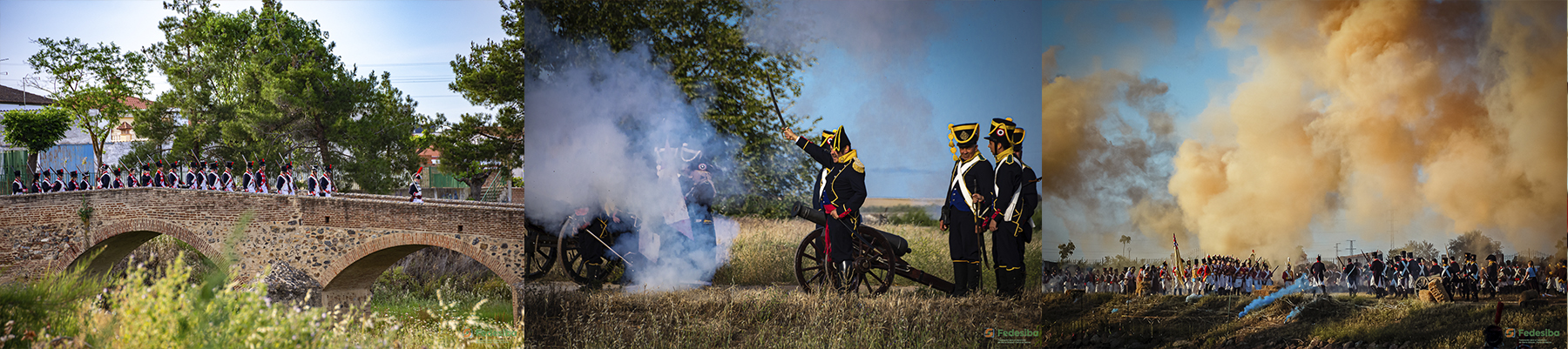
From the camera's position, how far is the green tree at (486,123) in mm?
14016

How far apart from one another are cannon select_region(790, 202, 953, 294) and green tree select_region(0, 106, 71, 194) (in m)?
14.3

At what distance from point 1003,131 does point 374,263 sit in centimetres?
1006

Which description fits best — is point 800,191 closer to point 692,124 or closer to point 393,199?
point 692,124

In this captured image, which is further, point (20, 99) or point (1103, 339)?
point (20, 99)

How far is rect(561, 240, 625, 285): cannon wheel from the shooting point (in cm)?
580

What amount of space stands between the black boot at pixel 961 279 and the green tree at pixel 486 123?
Result: 955 centimetres

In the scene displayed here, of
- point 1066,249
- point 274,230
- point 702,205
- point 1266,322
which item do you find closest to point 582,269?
point 702,205

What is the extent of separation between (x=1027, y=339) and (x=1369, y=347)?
2.61 m

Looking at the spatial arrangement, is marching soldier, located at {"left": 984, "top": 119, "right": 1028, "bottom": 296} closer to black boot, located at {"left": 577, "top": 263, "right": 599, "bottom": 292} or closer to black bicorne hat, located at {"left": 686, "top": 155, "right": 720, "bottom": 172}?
black bicorne hat, located at {"left": 686, "top": 155, "right": 720, "bottom": 172}

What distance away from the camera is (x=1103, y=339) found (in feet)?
20.3

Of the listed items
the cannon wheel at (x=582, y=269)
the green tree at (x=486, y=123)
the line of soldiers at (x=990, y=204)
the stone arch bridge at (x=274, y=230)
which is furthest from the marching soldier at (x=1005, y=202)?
the green tree at (x=486, y=123)

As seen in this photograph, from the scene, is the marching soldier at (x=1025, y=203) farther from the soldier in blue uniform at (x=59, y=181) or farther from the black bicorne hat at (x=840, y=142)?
the soldier in blue uniform at (x=59, y=181)

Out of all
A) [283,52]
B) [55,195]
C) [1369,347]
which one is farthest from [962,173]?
[283,52]

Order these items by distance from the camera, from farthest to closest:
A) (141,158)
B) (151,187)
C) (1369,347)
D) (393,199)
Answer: (141,158) → (151,187) → (393,199) → (1369,347)
